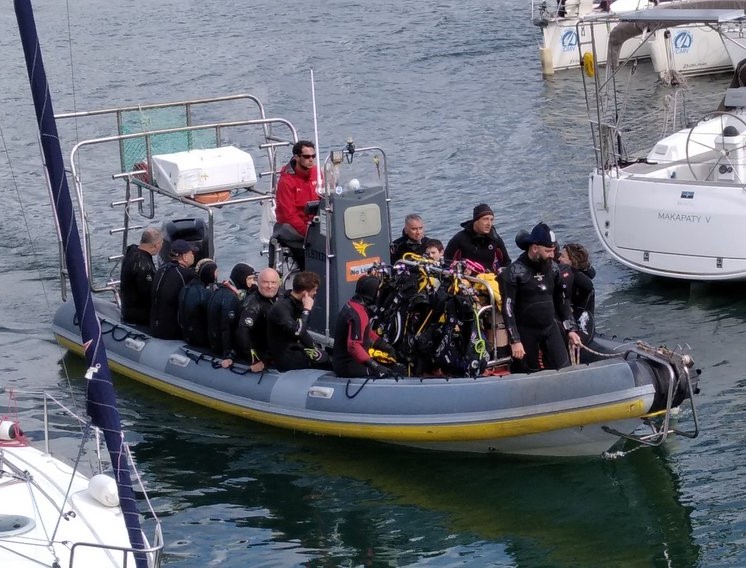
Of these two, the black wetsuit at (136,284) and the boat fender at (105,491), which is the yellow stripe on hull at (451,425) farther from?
the boat fender at (105,491)

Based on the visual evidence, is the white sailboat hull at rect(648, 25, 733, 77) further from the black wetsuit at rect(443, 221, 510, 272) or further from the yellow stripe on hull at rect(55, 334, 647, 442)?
the yellow stripe on hull at rect(55, 334, 647, 442)

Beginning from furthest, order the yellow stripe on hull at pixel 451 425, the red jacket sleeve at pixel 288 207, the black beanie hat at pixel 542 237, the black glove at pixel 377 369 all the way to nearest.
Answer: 1. the red jacket sleeve at pixel 288 207
2. the black glove at pixel 377 369
3. the black beanie hat at pixel 542 237
4. the yellow stripe on hull at pixel 451 425

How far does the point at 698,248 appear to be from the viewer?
552 inches

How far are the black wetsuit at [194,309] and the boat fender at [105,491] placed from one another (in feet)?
12.2

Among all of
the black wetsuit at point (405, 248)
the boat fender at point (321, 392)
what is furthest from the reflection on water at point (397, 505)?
the black wetsuit at point (405, 248)

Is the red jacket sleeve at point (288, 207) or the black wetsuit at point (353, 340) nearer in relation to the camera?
Result: the black wetsuit at point (353, 340)

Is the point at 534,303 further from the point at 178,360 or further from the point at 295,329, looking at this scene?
the point at 178,360

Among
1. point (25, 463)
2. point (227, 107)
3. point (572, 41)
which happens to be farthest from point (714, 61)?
point (25, 463)

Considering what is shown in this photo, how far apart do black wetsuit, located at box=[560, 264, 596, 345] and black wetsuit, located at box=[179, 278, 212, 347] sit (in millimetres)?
3098

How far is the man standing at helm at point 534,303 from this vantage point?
32.8 ft

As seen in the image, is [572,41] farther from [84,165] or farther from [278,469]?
[278,469]

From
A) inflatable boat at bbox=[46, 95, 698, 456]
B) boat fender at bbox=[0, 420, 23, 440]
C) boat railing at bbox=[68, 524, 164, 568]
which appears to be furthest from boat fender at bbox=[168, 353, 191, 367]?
boat railing at bbox=[68, 524, 164, 568]

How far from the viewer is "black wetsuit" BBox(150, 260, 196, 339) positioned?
11656 mm

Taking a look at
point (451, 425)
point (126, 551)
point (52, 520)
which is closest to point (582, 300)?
point (451, 425)
